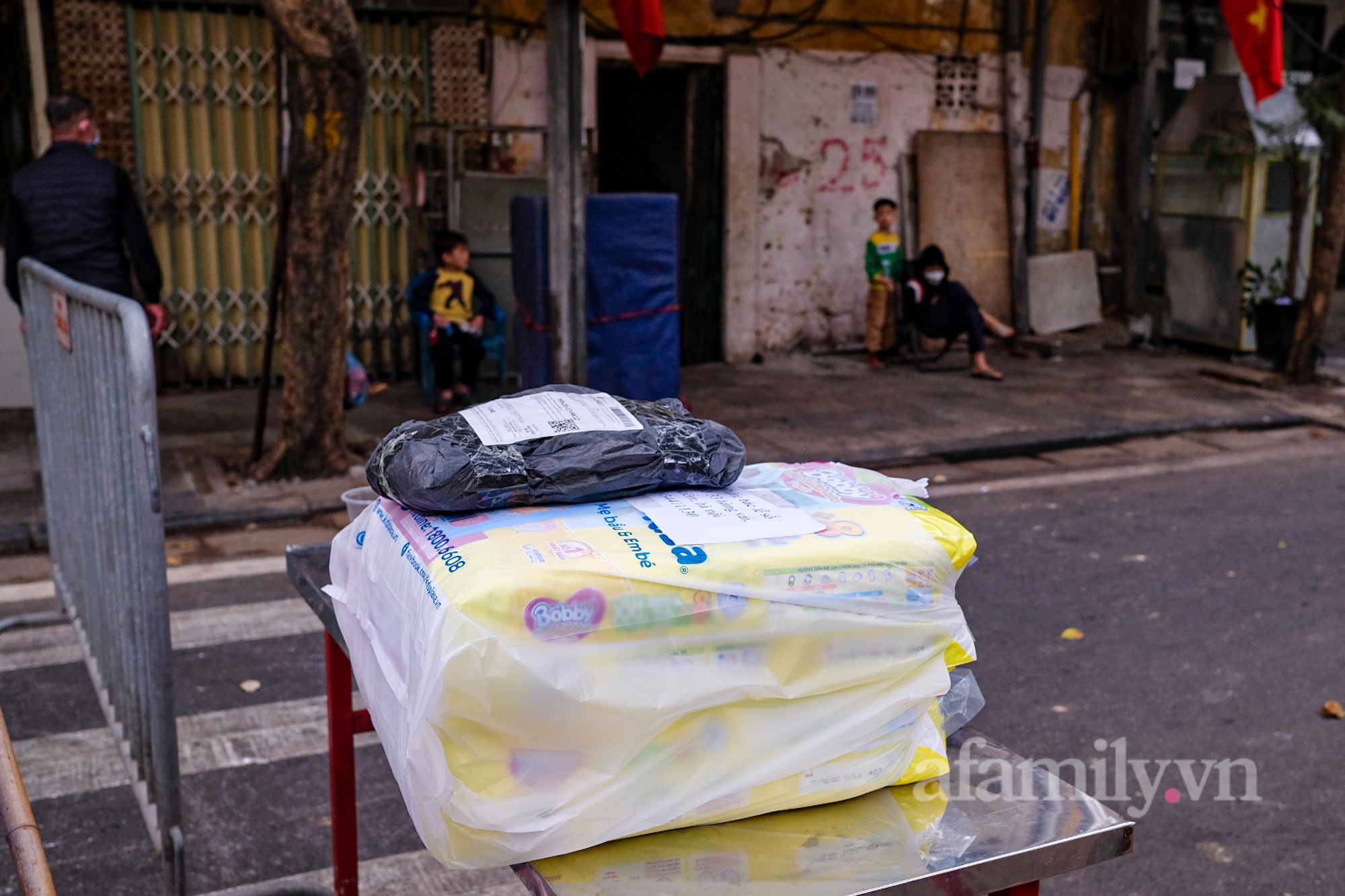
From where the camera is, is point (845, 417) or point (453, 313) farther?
point (453, 313)

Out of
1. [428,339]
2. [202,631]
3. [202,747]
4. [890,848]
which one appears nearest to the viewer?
[890,848]

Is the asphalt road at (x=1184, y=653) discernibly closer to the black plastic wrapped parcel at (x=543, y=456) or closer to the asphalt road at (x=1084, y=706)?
the asphalt road at (x=1084, y=706)

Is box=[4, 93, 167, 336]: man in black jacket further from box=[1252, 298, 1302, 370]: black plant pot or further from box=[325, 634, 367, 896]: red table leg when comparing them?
box=[1252, 298, 1302, 370]: black plant pot

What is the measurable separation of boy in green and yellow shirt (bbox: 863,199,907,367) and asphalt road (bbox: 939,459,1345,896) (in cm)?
394

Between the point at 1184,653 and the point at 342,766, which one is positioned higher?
the point at 342,766

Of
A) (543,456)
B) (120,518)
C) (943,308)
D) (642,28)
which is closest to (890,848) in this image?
(543,456)

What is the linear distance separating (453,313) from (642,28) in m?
2.89

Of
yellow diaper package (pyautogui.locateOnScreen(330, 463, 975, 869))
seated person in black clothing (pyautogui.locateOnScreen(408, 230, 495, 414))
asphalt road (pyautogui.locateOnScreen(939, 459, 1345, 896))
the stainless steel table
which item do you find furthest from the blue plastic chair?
the stainless steel table

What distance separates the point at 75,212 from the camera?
657 cm

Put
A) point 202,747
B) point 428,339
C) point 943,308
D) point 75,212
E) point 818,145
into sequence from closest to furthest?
point 202,747, point 75,212, point 428,339, point 943,308, point 818,145

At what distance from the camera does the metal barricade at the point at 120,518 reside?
2.55 m

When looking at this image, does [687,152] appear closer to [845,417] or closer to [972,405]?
[845,417]

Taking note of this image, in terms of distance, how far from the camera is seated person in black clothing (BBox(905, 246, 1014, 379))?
35.0ft

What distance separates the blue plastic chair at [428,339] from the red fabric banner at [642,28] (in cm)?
275
